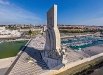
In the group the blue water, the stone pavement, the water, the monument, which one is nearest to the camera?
the stone pavement

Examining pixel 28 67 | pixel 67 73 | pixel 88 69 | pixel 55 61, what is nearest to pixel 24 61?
pixel 28 67

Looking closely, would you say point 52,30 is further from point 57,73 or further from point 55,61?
point 57,73

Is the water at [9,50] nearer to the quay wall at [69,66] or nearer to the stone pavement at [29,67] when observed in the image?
the stone pavement at [29,67]

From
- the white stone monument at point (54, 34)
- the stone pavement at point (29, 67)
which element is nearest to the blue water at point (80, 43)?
the white stone monument at point (54, 34)

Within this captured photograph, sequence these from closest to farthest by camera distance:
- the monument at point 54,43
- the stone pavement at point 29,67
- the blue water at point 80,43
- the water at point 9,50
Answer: the stone pavement at point 29,67
the monument at point 54,43
the water at point 9,50
the blue water at point 80,43

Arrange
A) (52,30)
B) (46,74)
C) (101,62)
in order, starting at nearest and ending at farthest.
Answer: (46,74)
(52,30)
(101,62)

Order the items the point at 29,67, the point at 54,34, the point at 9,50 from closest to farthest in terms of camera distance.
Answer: the point at 29,67 → the point at 54,34 → the point at 9,50

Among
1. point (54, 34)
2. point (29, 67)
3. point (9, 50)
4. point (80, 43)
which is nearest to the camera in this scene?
point (29, 67)

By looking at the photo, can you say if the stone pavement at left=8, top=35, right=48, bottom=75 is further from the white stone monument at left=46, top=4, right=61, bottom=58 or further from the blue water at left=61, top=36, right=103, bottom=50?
the blue water at left=61, top=36, right=103, bottom=50

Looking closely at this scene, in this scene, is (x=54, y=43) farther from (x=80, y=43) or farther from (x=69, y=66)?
(x=80, y=43)

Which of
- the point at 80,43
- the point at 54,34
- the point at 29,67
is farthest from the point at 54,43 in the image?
the point at 80,43

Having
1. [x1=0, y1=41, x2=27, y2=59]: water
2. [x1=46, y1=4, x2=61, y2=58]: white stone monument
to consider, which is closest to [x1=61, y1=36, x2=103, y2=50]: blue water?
[x1=0, y1=41, x2=27, y2=59]: water
